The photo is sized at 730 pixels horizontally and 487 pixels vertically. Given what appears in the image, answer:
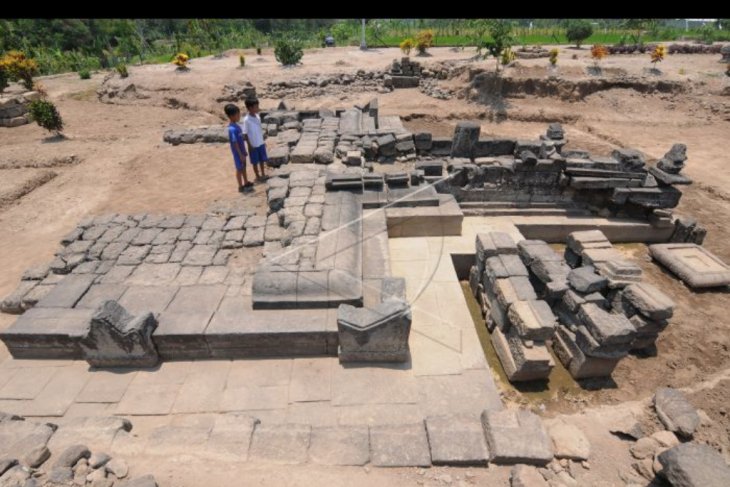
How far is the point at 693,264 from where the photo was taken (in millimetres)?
7137

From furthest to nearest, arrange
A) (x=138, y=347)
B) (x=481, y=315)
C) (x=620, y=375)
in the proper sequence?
1. (x=481, y=315)
2. (x=620, y=375)
3. (x=138, y=347)

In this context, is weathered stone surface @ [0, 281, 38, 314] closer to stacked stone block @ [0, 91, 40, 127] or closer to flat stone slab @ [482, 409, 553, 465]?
flat stone slab @ [482, 409, 553, 465]

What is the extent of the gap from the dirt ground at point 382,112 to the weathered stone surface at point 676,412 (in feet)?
1.23

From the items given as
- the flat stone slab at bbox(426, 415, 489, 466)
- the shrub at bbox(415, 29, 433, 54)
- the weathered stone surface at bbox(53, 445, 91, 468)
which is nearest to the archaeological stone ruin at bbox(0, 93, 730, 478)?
the flat stone slab at bbox(426, 415, 489, 466)

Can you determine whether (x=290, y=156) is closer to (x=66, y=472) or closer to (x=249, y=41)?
(x=66, y=472)

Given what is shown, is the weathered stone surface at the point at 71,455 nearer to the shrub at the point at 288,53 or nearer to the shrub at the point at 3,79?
the shrub at the point at 3,79

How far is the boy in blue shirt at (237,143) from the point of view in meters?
7.48

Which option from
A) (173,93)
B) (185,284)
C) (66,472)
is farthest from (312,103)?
(66,472)

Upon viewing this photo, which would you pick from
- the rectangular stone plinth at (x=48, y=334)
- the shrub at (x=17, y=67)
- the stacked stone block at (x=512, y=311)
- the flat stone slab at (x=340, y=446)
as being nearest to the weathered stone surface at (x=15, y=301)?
the rectangular stone plinth at (x=48, y=334)

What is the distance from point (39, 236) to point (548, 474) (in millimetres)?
9800

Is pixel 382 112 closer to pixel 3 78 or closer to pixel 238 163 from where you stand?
pixel 238 163

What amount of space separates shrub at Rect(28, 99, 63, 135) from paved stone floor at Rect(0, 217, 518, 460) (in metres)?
10.7
